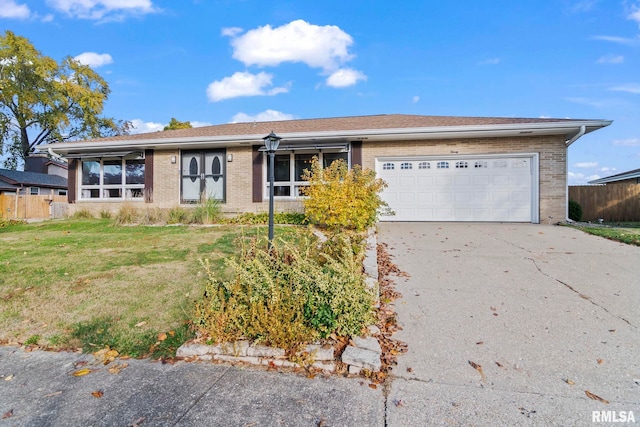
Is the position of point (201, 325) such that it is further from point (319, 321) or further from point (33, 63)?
point (33, 63)

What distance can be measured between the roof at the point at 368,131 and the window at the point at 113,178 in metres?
0.72

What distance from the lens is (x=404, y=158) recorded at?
10.6 meters

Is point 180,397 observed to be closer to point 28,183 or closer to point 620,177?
point 620,177

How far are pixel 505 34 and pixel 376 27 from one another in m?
4.04

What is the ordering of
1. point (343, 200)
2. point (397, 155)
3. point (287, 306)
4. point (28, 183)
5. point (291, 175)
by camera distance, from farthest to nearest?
point (28, 183), point (291, 175), point (397, 155), point (343, 200), point (287, 306)

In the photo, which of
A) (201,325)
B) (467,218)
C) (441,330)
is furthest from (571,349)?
(467,218)

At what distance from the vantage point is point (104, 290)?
13.6ft

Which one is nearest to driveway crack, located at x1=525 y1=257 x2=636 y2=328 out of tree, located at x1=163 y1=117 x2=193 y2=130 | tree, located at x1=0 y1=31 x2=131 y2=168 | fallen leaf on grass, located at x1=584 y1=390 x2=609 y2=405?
fallen leaf on grass, located at x1=584 y1=390 x2=609 y2=405

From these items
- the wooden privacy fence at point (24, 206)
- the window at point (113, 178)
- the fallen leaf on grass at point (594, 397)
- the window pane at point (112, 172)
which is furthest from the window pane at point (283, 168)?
the wooden privacy fence at point (24, 206)

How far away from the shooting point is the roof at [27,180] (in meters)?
22.5

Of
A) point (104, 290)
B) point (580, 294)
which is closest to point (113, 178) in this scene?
point (104, 290)

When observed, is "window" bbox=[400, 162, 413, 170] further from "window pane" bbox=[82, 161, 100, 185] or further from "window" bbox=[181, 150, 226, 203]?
"window pane" bbox=[82, 161, 100, 185]

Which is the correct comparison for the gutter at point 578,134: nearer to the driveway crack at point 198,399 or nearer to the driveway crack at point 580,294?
the driveway crack at point 580,294

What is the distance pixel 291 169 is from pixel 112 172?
7287 millimetres
